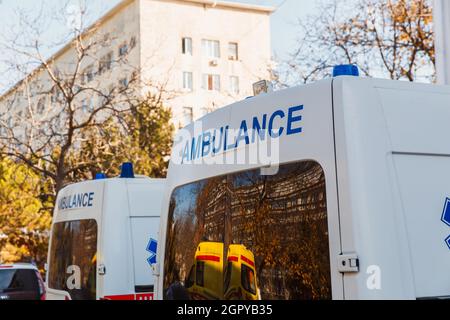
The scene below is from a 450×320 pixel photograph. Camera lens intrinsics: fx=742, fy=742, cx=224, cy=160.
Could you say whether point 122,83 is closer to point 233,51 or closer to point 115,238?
point 115,238

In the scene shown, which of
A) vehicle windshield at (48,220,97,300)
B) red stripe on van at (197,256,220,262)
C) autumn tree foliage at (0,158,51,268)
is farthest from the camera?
autumn tree foliage at (0,158,51,268)

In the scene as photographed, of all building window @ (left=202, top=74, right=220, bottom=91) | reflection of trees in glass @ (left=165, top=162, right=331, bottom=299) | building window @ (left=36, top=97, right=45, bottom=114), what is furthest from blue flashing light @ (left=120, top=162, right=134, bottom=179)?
building window @ (left=202, top=74, right=220, bottom=91)

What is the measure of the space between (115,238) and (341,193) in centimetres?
400

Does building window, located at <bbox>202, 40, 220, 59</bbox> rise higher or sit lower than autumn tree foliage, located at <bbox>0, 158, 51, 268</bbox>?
higher

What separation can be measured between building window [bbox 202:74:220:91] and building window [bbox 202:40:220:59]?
4.34 ft

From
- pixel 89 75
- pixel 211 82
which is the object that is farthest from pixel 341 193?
pixel 211 82

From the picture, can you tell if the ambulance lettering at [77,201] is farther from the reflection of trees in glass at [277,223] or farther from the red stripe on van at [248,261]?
the red stripe on van at [248,261]

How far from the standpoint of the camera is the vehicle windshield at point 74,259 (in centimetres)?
667

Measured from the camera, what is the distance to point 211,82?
47.6 metres

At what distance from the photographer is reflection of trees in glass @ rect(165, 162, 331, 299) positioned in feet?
9.51

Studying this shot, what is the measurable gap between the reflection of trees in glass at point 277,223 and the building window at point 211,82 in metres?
43.4

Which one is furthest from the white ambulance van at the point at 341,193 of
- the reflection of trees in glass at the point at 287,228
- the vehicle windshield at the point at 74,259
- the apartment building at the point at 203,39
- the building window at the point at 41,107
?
the apartment building at the point at 203,39

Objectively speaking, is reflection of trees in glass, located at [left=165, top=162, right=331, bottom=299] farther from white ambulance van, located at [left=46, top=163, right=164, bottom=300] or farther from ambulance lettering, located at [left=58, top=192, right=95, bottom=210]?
ambulance lettering, located at [left=58, top=192, right=95, bottom=210]
